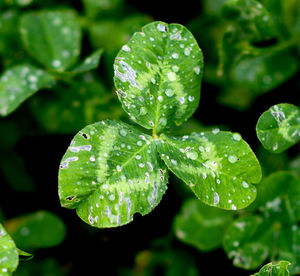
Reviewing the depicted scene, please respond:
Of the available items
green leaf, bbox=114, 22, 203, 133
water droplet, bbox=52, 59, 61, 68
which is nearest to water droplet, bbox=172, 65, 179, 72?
green leaf, bbox=114, 22, 203, 133

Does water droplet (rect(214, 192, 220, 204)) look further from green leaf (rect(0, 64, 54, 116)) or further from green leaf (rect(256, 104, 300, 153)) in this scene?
green leaf (rect(0, 64, 54, 116))

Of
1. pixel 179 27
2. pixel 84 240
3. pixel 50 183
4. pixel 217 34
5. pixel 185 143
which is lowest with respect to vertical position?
pixel 84 240

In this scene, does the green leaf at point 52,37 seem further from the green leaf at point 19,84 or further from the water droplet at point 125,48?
the water droplet at point 125,48

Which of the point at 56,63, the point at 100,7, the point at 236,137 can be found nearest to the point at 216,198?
the point at 236,137

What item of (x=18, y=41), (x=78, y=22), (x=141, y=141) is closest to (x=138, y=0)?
(x=78, y=22)

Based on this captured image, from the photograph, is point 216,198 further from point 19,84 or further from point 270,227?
point 19,84

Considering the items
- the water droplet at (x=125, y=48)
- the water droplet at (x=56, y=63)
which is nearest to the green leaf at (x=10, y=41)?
the water droplet at (x=56, y=63)

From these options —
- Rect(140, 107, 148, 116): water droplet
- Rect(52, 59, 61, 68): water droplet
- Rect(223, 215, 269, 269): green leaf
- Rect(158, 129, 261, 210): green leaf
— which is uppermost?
Rect(140, 107, 148, 116): water droplet

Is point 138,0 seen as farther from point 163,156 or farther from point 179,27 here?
point 163,156
